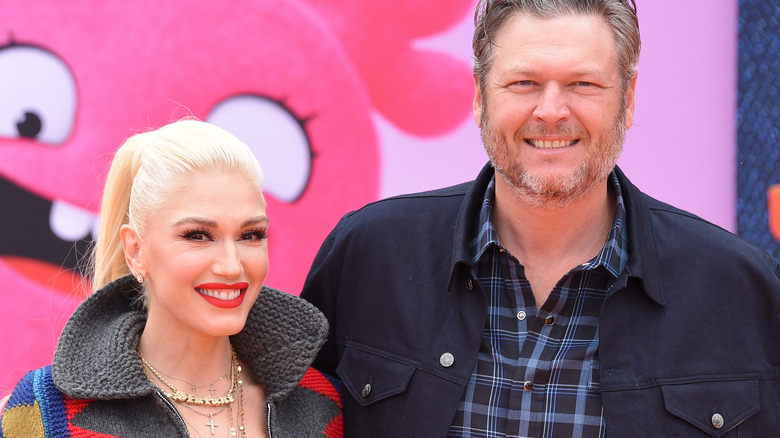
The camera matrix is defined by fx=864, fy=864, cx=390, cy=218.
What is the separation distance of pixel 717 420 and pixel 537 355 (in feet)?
1.64

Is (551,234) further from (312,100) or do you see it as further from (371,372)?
(312,100)

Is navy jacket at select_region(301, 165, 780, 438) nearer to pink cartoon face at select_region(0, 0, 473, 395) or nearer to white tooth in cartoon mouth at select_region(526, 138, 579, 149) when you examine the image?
white tooth in cartoon mouth at select_region(526, 138, 579, 149)

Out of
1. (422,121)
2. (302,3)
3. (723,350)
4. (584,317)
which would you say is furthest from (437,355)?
(302,3)

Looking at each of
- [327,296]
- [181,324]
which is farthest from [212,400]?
[327,296]

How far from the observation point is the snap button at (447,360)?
239 centimetres

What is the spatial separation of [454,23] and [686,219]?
6.03ft

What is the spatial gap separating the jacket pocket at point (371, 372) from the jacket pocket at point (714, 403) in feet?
2.34

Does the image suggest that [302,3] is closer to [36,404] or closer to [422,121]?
[422,121]

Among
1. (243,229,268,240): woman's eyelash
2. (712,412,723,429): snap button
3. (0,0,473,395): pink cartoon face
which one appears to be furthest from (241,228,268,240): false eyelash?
(0,0,473,395): pink cartoon face

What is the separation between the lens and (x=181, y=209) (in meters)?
2.19

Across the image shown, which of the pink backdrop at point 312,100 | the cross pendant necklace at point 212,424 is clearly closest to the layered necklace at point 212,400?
the cross pendant necklace at point 212,424

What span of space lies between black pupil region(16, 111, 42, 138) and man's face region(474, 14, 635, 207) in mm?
2149

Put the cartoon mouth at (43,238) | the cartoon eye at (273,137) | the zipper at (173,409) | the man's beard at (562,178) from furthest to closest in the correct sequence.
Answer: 1. the cartoon eye at (273,137)
2. the cartoon mouth at (43,238)
3. the man's beard at (562,178)
4. the zipper at (173,409)

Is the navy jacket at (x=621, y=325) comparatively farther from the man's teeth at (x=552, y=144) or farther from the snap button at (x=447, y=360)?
the man's teeth at (x=552, y=144)
